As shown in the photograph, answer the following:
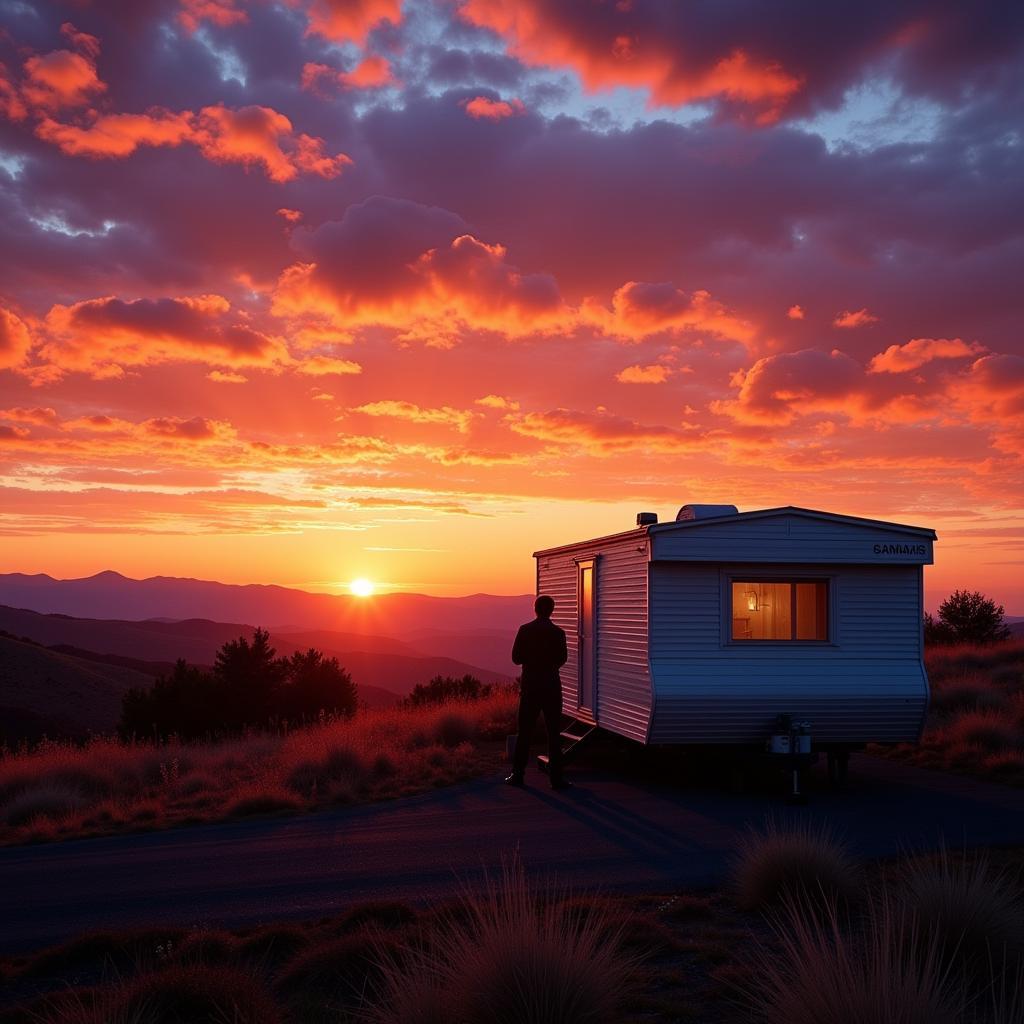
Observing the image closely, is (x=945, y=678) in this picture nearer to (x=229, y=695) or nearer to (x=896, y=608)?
(x=896, y=608)

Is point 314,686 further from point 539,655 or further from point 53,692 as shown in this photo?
point 53,692

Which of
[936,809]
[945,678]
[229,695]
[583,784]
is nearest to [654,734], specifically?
[583,784]

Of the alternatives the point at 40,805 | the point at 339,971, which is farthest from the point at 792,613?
the point at 40,805

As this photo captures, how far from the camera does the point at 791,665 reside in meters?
12.1

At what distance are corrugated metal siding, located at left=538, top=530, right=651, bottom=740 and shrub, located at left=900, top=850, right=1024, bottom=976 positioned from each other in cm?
624

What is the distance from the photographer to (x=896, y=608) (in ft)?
41.1

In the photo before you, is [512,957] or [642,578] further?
[642,578]

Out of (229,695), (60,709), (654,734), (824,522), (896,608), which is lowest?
(60,709)

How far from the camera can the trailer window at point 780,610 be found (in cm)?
1255

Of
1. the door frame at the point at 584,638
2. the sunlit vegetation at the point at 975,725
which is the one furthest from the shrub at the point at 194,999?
the sunlit vegetation at the point at 975,725

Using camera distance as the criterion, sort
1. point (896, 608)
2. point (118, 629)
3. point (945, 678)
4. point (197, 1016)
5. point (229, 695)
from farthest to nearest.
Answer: point (118, 629), point (229, 695), point (945, 678), point (896, 608), point (197, 1016)

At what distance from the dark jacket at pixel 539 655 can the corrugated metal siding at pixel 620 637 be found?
3.37 feet

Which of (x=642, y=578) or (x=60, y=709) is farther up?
(x=642, y=578)

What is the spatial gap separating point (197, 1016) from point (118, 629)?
11653 centimetres
